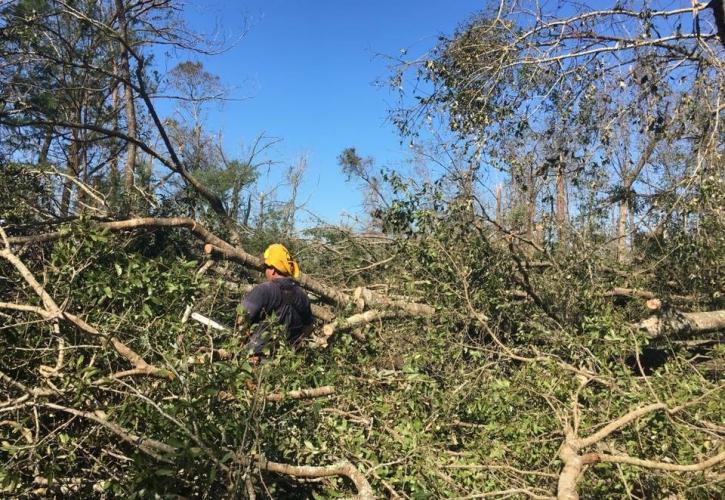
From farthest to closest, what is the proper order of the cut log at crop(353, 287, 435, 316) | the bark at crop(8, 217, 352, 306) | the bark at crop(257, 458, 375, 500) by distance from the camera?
1. the cut log at crop(353, 287, 435, 316)
2. the bark at crop(8, 217, 352, 306)
3. the bark at crop(257, 458, 375, 500)

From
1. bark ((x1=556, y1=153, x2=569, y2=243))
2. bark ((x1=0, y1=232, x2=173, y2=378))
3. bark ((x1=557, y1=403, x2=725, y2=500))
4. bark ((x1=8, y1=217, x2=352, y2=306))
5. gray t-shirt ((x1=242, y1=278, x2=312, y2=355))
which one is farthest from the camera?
bark ((x1=556, y1=153, x2=569, y2=243))

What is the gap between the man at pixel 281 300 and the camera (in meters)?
3.75

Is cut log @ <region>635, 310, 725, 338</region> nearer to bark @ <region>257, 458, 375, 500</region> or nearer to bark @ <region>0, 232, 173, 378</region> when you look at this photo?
bark @ <region>257, 458, 375, 500</region>

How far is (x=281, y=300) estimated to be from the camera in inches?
152

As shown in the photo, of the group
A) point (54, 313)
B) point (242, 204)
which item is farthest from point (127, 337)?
point (242, 204)

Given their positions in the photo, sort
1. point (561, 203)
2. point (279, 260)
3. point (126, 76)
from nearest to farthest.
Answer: point (279, 260)
point (561, 203)
point (126, 76)

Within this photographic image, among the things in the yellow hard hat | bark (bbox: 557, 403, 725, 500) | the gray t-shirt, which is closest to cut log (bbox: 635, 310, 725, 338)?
bark (bbox: 557, 403, 725, 500)

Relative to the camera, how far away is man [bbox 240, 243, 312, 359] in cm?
375

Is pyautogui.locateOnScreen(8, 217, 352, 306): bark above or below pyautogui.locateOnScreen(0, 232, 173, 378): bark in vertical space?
above

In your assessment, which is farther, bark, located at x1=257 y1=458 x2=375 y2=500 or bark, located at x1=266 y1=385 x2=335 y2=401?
bark, located at x1=266 y1=385 x2=335 y2=401

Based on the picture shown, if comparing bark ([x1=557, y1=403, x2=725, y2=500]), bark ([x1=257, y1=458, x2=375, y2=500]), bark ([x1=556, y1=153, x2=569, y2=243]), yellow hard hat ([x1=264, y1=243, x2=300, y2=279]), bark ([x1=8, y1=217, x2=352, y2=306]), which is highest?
bark ([x1=556, y1=153, x2=569, y2=243])

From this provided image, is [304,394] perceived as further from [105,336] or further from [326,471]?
[105,336]

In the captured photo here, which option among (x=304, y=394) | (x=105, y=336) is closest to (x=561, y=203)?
(x=304, y=394)

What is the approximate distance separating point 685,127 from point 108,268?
16.8 feet
